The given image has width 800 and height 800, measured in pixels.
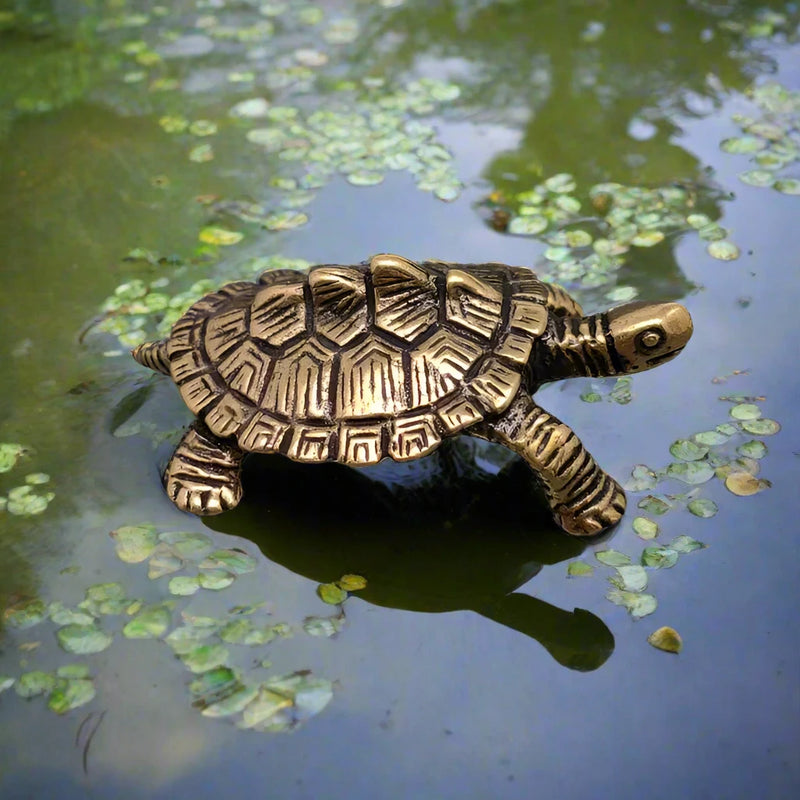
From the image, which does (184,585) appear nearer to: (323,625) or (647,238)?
(323,625)

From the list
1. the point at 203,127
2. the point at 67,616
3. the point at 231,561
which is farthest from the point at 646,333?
the point at 203,127

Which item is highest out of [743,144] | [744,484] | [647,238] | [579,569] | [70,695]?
[743,144]

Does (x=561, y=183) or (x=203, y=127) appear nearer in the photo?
(x=561, y=183)

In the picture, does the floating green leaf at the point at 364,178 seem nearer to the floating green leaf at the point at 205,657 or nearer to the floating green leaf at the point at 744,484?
the floating green leaf at the point at 744,484

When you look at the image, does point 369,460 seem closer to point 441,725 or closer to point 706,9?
point 441,725

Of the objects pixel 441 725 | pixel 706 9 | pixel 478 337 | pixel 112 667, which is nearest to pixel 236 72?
pixel 706 9
